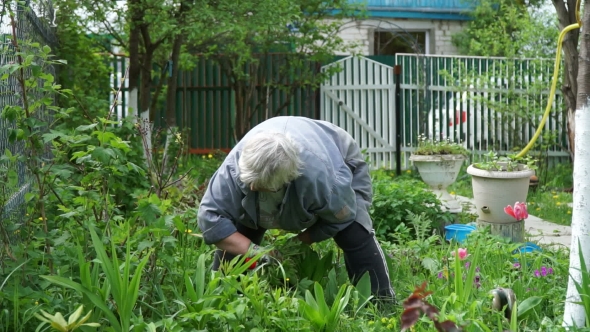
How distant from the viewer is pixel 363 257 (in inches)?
156

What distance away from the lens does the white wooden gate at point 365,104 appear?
1167cm

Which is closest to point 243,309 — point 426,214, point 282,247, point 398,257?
point 282,247

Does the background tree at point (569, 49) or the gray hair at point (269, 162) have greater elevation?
the background tree at point (569, 49)

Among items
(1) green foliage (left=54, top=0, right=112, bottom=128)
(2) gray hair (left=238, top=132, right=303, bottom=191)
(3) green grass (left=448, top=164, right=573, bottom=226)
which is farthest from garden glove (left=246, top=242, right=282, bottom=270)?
(3) green grass (left=448, top=164, right=573, bottom=226)

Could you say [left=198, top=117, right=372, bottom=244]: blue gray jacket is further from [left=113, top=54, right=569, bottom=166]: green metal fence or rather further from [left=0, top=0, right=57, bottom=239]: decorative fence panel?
[left=113, top=54, right=569, bottom=166]: green metal fence

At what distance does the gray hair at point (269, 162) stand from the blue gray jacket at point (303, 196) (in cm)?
14

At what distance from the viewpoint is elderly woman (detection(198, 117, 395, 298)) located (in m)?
3.48

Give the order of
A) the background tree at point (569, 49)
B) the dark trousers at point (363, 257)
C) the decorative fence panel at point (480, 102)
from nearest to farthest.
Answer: the dark trousers at point (363, 257) < the background tree at point (569, 49) < the decorative fence panel at point (480, 102)

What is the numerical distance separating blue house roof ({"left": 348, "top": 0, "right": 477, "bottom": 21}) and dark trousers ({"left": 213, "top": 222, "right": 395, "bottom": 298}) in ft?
39.0

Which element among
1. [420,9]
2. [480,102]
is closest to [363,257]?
[480,102]

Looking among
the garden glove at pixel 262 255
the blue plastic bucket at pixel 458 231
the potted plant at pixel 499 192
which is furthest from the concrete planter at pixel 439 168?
the garden glove at pixel 262 255

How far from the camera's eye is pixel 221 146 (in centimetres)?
1202

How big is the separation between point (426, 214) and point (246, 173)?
2928 mm

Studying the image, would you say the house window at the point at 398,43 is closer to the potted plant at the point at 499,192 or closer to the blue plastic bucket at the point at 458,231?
the potted plant at the point at 499,192
